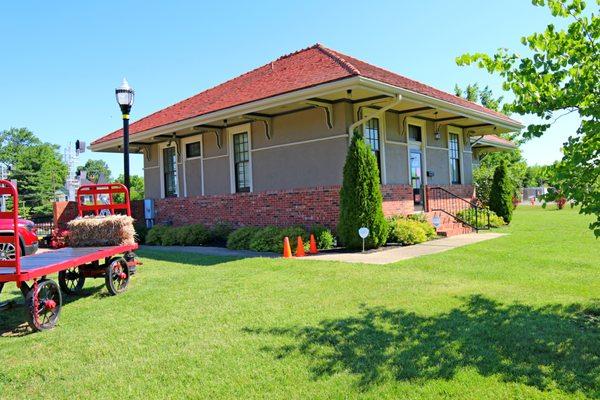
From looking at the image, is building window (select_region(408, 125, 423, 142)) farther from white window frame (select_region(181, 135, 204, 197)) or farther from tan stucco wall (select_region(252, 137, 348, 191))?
white window frame (select_region(181, 135, 204, 197))

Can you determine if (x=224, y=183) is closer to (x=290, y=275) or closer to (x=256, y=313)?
(x=290, y=275)

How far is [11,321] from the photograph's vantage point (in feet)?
19.8

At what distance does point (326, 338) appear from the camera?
477 cm

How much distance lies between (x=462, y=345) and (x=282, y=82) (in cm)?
1020

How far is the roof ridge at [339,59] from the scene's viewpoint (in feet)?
36.1

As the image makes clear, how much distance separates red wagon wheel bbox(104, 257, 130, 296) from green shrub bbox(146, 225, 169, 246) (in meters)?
7.50

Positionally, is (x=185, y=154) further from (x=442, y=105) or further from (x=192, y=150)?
(x=442, y=105)

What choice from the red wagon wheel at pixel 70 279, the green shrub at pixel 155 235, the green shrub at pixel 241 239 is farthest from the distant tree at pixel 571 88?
the green shrub at pixel 155 235

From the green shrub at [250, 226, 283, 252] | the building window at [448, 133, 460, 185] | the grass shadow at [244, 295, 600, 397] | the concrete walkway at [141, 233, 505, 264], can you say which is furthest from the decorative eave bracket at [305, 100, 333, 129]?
the grass shadow at [244, 295, 600, 397]

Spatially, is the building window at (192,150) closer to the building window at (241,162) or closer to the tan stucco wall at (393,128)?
the building window at (241,162)

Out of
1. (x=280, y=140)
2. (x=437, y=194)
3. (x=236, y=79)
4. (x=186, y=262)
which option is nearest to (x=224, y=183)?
(x=280, y=140)

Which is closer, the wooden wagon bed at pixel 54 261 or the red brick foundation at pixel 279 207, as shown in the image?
the wooden wagon bed at pixel 54 261

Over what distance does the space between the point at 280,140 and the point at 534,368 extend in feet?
36.7

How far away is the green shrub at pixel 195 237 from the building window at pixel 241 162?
6.73ft
